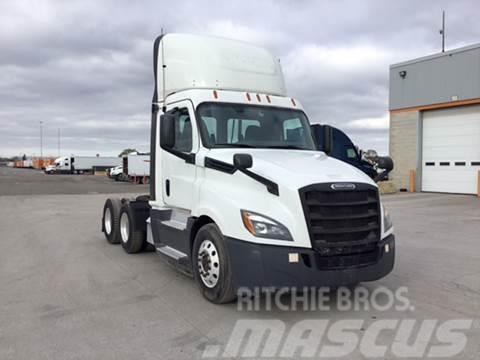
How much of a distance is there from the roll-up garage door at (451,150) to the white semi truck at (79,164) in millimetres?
58400

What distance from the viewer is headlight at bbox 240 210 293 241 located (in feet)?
15.1

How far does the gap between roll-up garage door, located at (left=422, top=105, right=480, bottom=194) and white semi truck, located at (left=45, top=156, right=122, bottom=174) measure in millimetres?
58400

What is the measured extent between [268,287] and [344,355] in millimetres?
1004

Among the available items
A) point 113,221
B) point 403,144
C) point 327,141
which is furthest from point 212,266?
point 403,144

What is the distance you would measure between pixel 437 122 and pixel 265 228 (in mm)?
19802

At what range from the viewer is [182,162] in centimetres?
611

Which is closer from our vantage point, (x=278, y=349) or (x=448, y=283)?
(x=278, y=349)

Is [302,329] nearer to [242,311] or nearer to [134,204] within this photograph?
[242,311]

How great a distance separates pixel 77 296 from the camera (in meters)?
5.67

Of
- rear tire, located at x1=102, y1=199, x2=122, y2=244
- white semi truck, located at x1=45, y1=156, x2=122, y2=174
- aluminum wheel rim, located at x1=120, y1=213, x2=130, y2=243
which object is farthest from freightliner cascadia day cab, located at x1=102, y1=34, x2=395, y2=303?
white semi truck, located at x1=45, y1=156, x2=122, y2=174

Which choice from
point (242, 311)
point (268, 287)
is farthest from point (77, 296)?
point (268, 287)

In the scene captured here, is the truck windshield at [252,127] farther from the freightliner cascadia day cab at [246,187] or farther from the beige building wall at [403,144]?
the beige building wall at [403,144]

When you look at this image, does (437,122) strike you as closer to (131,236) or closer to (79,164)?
(131,236)

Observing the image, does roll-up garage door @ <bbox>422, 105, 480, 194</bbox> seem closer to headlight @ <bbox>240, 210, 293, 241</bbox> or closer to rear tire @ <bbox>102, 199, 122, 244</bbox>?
rear tire @ <bbox>102, 199, 122, 244</bbox>
